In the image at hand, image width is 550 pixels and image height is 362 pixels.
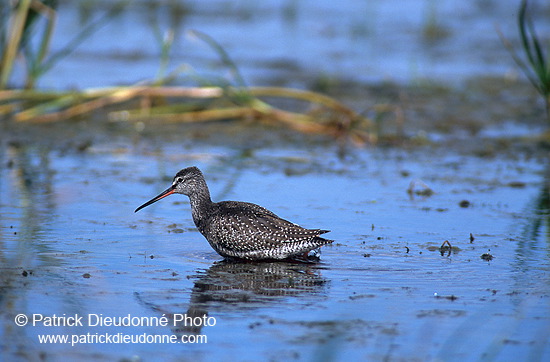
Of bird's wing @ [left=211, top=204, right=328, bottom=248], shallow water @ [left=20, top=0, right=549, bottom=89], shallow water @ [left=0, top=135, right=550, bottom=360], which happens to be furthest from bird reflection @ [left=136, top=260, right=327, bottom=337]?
shallow water @ [left=20, top=0, right=549, bottom=89]

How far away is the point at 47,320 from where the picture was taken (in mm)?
5730

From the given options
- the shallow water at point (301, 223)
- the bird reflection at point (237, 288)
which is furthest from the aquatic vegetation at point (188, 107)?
the bird reflection at point (237, 288)

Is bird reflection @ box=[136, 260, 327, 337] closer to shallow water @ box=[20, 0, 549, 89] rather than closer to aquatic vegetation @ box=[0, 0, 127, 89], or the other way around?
aquatic vegetation @ box=[0, 0, 127, 89]

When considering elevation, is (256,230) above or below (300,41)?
below

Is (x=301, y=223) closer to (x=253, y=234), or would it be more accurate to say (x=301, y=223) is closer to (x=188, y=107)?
(x=253, y=234)

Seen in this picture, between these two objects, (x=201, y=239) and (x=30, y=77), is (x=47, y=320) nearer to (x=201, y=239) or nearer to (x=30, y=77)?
(x=201, y=239)

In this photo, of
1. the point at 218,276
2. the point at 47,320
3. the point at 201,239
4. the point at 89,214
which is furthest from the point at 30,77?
the point at 47,320

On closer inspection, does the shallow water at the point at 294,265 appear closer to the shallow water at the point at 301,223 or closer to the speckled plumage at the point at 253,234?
the shallow water at the point at 301,223
